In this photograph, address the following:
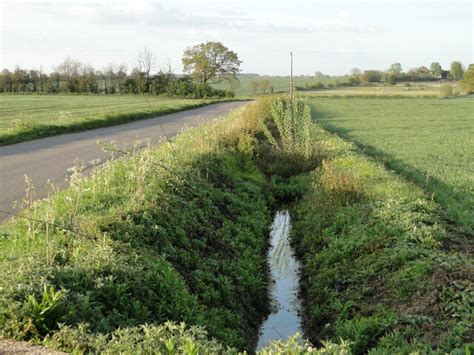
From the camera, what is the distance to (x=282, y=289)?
404 inches

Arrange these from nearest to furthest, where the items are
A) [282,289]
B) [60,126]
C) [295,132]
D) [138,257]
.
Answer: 1. [138,257]
2. [282,289]
3. [295,132]
4. [60,126]

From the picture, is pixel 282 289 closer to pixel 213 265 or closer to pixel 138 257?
pixel 213 265

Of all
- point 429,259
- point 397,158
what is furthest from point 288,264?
point 397,158

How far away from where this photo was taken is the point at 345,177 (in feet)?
44.7

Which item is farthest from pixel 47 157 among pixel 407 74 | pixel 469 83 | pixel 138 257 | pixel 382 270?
pixel 407 74

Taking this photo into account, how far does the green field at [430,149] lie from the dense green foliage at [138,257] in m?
4.98

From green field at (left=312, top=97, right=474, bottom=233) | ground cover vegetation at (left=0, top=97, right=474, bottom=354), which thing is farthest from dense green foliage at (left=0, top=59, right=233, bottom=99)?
ground cover vegetation at (left=0, top=97, right=474, bottom=354)

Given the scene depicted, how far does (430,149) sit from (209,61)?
6449 cm

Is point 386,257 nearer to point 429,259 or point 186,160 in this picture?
point 429,259

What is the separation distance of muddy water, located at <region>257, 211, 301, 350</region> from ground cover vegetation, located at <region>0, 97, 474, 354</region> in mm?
209

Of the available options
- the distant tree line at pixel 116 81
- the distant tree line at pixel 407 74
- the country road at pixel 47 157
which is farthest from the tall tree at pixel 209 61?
the country road at pixel 47 157

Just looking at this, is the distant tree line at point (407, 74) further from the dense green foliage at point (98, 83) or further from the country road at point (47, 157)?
the country road at point (47, 157)

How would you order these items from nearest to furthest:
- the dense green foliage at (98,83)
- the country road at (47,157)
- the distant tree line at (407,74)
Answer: the country road at (47,157) → the dense green foliage at (98,83) → the distant tree line at (407,74)

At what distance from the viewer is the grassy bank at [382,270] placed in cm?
695
